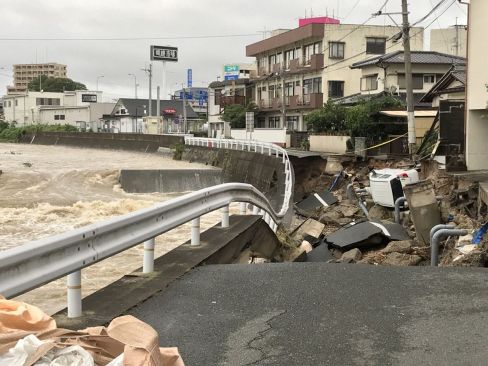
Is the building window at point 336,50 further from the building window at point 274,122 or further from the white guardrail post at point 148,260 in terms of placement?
the white guardrail post at point 148,260

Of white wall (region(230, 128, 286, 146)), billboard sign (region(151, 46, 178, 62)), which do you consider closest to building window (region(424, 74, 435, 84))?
white wall (region(230, 128, 286, 146))

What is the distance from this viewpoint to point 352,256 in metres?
10.0

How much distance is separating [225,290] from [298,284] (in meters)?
0.78

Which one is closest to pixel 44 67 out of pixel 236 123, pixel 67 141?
pixel 67 141

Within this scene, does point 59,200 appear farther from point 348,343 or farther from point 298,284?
point 348,343

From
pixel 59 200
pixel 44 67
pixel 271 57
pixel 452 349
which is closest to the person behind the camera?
pixel 452 349

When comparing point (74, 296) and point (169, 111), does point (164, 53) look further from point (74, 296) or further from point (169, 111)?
point (74, 296)

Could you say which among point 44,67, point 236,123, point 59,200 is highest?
point 44,67

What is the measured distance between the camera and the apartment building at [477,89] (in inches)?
675

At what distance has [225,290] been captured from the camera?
5375 millimetres

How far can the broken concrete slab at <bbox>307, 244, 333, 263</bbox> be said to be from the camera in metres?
10.5

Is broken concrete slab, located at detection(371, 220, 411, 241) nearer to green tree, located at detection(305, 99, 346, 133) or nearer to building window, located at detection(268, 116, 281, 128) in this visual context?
green tree, located at detection(305, 99, 346, 133)

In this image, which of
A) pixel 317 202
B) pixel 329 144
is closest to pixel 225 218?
pixel 317 202

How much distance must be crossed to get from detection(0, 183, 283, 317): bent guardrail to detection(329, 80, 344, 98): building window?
41690 millimetres
